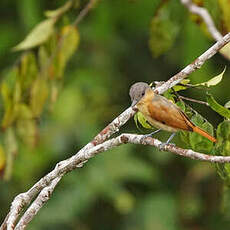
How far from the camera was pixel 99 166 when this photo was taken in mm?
5363

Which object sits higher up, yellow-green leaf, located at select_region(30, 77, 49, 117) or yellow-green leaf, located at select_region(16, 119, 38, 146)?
yellow-green leaf, located at select_region(30, 77, 49, 117)

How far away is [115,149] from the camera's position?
5.43m

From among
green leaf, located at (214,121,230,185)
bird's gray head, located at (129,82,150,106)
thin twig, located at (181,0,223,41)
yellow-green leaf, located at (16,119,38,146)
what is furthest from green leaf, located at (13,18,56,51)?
green leaf, located at (214,121,230,185)

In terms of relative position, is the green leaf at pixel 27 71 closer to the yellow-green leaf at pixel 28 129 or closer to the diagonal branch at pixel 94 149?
the yellow-green leaf at pixel 28 129

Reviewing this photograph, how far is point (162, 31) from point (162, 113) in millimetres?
987

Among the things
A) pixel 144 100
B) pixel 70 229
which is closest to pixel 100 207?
pixel 70 229

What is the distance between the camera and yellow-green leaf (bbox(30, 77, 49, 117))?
3.08m

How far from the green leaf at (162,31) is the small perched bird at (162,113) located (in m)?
0.88

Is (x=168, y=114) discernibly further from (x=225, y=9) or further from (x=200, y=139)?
(x=225, y=9)

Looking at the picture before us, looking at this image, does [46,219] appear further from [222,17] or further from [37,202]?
[37,202]

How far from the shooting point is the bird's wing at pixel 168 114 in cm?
215

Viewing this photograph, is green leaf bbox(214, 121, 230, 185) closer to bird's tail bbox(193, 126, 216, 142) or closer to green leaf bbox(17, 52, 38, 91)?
bird's tail bbox(193, 126, 216, 142)

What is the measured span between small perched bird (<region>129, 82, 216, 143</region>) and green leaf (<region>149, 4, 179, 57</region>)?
88cm

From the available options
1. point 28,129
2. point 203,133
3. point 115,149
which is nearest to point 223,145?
point 203,133
